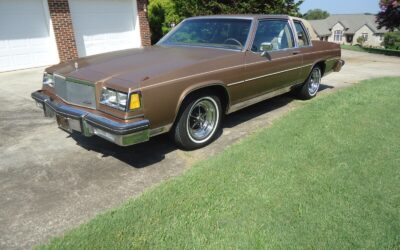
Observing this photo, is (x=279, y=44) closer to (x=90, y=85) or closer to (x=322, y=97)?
(x=322, y=97)

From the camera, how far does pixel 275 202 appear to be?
312cm

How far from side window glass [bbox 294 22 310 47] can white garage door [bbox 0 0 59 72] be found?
8133mm

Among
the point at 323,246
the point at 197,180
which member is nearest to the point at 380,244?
the point at 323,246

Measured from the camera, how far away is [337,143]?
14.3 feet

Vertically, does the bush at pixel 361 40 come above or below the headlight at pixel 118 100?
below

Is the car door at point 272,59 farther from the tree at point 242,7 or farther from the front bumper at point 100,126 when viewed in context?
the tree at point 242,7

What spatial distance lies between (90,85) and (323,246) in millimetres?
2763

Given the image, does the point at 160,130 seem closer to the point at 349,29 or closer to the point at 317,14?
the point at 349,29

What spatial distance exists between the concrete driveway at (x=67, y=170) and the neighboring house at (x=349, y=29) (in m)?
71.9

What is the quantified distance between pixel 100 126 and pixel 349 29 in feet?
259

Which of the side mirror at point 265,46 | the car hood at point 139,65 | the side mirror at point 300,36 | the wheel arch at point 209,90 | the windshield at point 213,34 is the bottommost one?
the wheel arch at point 209,90

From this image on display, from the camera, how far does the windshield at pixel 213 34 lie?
4910 millimetres

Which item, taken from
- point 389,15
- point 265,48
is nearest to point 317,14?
point 389,15

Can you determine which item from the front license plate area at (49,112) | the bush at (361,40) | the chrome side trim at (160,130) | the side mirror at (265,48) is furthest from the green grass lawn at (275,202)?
the bush at (361,40)
